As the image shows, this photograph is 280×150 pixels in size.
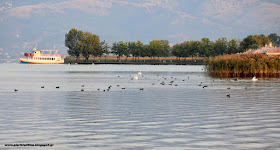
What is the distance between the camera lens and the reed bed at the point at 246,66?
228ft

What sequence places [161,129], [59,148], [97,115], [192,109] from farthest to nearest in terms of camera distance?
[192,109]
[97,115]
[161,129]
[59,148]

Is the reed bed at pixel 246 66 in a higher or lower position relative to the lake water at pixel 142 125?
higher

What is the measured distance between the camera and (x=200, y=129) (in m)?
19.2

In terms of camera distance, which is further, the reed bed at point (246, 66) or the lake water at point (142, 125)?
the reed bed at point (246, 66)

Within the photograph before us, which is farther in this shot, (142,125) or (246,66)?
(246,66)

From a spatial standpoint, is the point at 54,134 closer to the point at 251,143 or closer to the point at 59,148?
the point at 59,148

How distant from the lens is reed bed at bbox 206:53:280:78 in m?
69.4

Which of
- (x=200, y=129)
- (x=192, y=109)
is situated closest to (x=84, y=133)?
(x=200, y=129)

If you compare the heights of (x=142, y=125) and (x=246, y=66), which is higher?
(x=246, y=66)

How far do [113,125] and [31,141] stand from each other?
4.77m

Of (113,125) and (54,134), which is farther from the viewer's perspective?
(113,125)

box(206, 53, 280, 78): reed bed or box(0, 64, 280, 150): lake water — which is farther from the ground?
box(206, 53, 280, 78): reed bed

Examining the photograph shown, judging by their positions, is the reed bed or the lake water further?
the reed bed

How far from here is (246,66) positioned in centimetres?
7019
